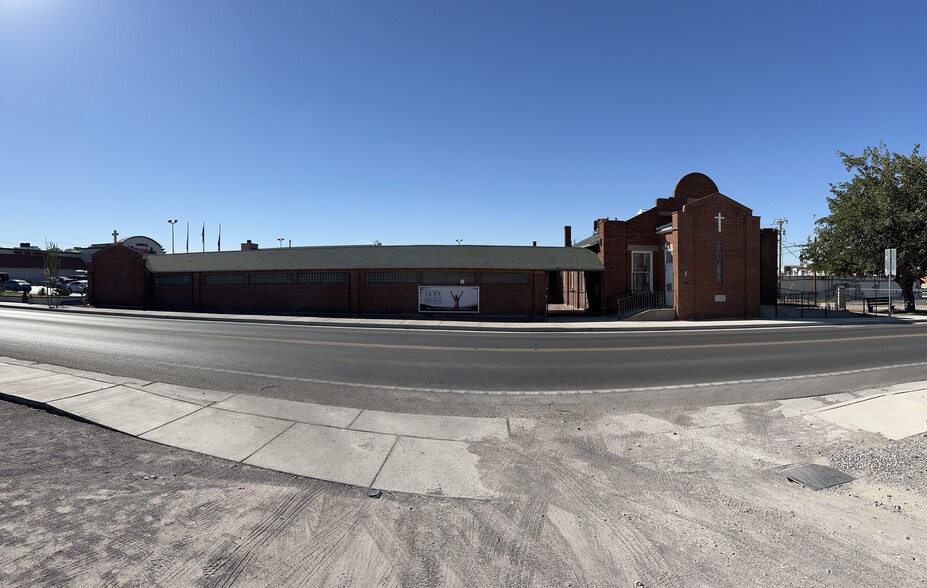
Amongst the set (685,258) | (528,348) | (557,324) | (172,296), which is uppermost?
(685,258)

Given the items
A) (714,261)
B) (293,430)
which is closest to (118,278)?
(293,430)

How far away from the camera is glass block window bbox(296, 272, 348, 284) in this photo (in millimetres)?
25656

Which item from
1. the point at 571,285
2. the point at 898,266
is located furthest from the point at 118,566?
the point at 898,266

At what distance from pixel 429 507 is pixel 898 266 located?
36.8 m

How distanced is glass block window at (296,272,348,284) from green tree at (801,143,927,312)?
1302 inches

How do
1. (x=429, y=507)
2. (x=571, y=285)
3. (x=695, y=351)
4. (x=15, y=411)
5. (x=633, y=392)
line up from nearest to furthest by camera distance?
(x=429, y=507), (x=15, y=411), (x=633, y=392), (x=695, y=351), (x=571, y=285)

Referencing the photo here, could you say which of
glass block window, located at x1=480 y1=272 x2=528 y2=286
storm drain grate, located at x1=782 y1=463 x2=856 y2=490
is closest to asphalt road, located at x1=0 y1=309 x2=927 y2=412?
storm drain grate, located at x1=782 y1=463 x2=856 y2=490

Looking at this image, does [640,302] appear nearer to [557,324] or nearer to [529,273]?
[529,273]

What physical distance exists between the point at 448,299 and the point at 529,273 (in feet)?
16.1

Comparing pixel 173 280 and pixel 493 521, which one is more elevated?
pixel 173 280

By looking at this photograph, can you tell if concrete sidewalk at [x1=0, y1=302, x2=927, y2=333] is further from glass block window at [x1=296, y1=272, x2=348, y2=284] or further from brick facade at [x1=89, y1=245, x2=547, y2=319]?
glass block window at [x1=296, y1=272, x2=348, y2=284]

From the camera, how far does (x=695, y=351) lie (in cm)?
1227

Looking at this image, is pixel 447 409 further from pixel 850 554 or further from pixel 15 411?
pixel 15 411

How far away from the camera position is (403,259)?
990 inches
